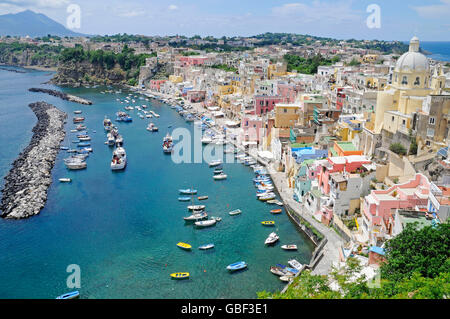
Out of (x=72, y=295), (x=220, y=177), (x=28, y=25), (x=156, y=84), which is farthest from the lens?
(x=28, y=25)

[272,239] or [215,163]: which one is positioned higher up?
[215,163]

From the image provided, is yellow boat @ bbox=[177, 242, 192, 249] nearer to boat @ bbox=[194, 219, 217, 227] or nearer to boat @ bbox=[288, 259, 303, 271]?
boat @ bbox=[194, 219, 217, 227]

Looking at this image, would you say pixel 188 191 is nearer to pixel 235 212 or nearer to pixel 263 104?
pixel 235 212

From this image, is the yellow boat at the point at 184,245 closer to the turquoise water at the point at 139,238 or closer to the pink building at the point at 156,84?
the turquoise water at the point at 139,238

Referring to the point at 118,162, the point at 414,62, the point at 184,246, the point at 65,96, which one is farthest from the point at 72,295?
the point at 65,96

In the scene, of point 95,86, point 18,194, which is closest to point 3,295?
point 18,194

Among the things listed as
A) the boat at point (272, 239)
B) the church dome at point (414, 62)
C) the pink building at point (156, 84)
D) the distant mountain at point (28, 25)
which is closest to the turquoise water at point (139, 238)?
the boat at point (272, 239)

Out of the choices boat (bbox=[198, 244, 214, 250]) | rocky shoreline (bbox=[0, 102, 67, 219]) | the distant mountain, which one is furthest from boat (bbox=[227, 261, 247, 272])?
the distant mountain
